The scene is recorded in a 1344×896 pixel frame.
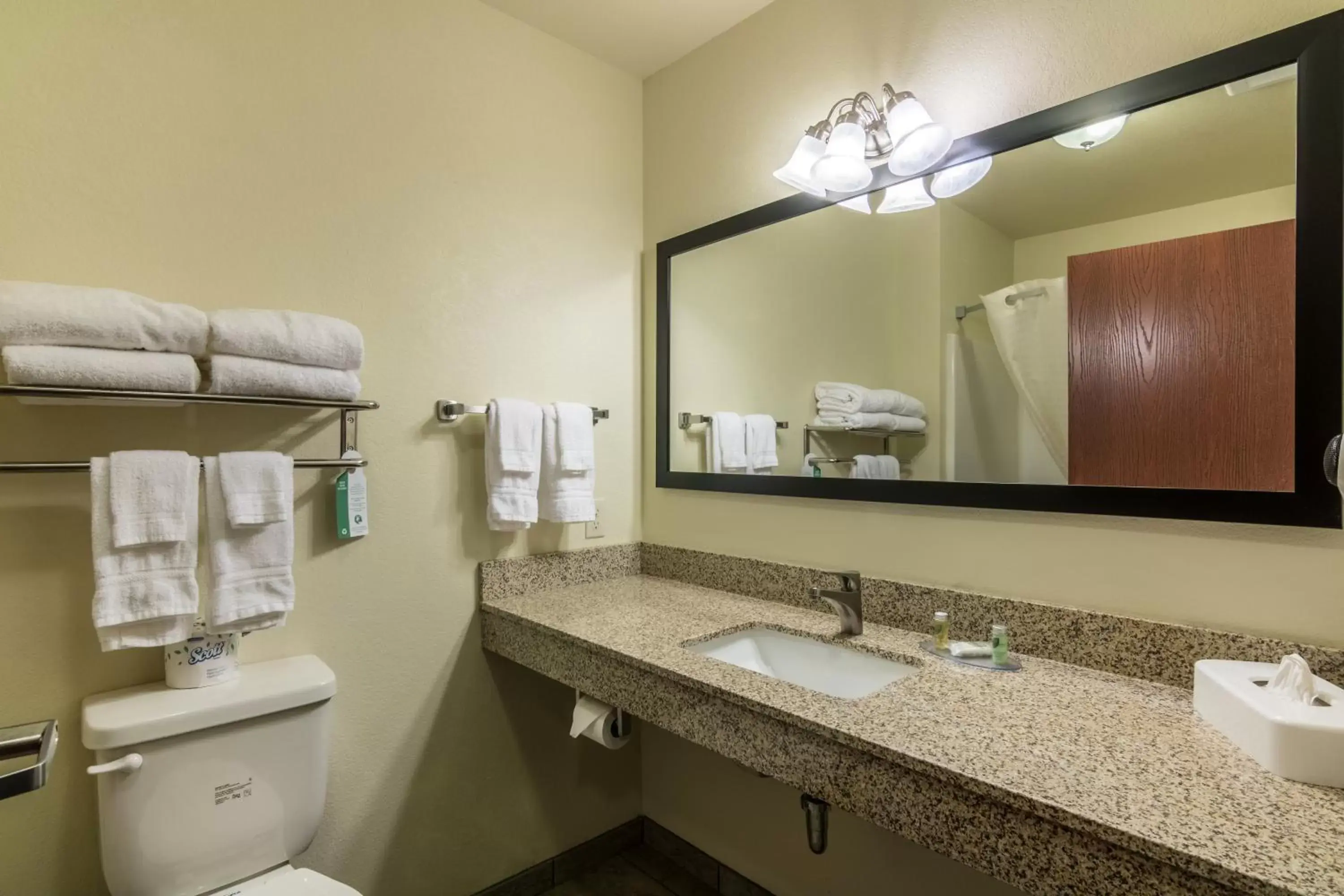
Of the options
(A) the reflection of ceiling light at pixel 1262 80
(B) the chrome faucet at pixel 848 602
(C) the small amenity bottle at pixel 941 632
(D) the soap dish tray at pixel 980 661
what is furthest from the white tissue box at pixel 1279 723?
(A) the reflection of ceiling light at pixel 1262 80

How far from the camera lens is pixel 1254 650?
1045 mm

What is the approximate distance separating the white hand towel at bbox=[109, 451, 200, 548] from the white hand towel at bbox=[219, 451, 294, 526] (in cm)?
5

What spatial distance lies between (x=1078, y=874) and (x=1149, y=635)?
0.56 metres

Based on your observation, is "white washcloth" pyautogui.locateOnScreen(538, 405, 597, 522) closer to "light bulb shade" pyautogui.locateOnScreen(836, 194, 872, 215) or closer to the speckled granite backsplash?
the speckled granite backsplash

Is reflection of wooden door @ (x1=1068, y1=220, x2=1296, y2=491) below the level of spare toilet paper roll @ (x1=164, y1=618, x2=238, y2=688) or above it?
above

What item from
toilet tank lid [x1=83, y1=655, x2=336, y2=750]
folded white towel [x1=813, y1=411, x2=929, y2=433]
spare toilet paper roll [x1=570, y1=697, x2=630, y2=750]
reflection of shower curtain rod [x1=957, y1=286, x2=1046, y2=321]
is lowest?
spare toilet paper roll [x1=570, y1=697, x2=630, y2=750]

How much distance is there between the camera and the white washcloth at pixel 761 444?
70.4 inches

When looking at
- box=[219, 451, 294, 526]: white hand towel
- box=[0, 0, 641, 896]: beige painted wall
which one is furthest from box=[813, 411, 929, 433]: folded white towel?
box=[219, 451, 294, 526]: white hand towel

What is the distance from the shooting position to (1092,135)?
4.02 feet

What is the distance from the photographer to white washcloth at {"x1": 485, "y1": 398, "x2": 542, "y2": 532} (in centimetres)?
167

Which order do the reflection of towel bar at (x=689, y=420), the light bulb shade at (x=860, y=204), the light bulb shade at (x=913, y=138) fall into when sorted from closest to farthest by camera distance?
the light bulb shade at (x=913, y=138)
the light bulb shade at (x=860, y=204)
the reflection of towel bar at (x=689, y=420)

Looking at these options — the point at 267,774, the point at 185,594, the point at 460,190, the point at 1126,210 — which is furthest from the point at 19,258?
the point at 1126,210

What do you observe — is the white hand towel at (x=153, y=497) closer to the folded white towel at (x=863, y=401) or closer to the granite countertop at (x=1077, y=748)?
the granite countertop at (x=1077, y=748)

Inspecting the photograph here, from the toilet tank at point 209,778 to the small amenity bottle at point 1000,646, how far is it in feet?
4.30
